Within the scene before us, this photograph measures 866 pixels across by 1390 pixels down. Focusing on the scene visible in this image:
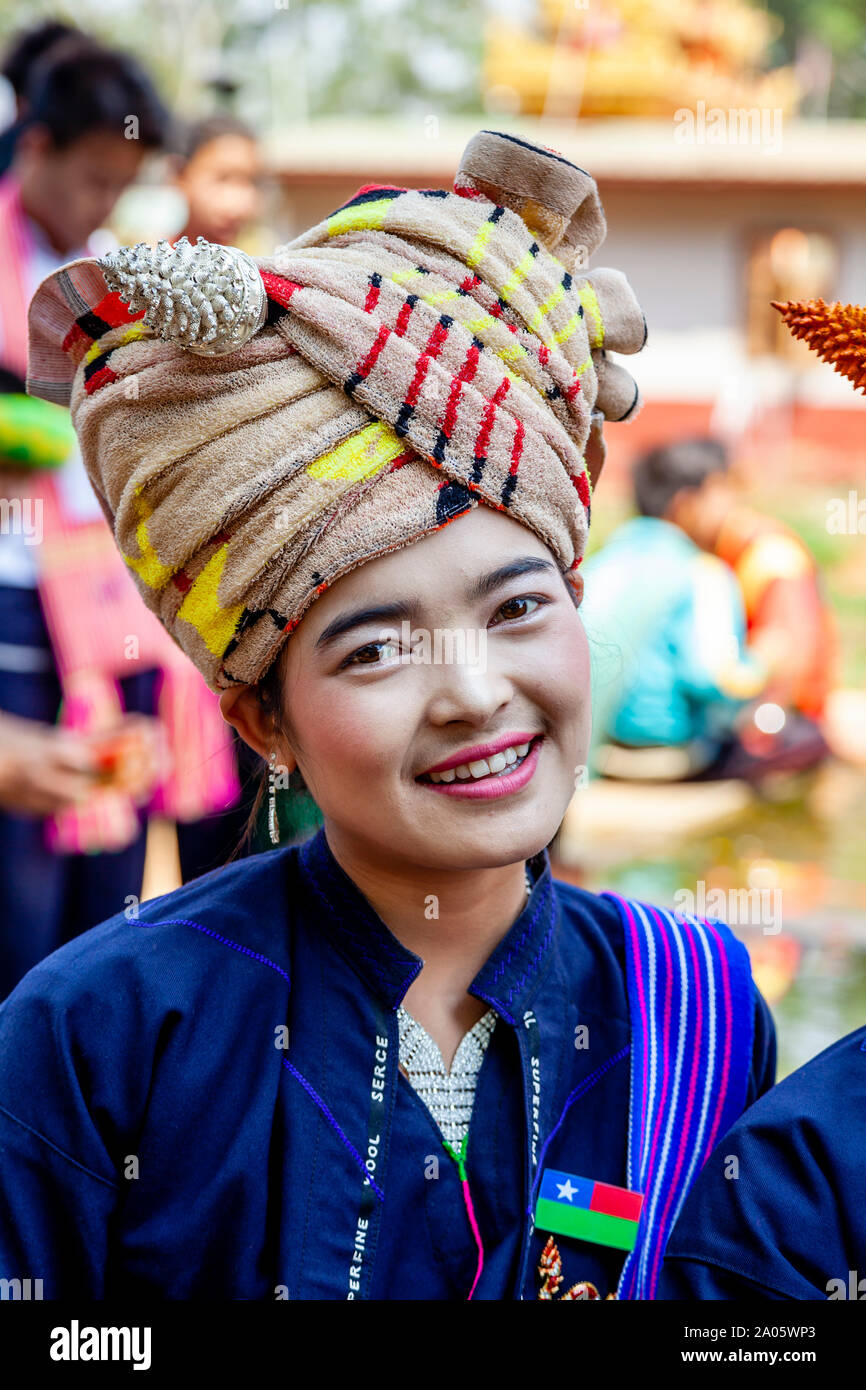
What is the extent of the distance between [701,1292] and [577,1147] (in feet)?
0.93

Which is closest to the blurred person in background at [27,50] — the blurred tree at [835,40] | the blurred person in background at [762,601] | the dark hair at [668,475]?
the dark hair at [668,475]

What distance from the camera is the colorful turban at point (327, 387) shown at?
150cm

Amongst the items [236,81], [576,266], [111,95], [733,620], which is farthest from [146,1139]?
[236,81]

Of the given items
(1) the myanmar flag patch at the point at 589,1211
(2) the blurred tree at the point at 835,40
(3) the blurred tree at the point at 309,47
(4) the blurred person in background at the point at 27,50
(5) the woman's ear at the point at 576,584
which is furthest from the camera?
(2) the blurred tree at the point at 835,40

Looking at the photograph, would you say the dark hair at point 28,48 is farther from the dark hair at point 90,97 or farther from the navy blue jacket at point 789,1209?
the navy blue jacket at point 789,1209

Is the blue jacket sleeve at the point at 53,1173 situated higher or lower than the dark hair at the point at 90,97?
lower

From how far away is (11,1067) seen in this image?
1.56 meters

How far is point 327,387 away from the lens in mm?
1522

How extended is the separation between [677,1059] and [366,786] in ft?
1.68

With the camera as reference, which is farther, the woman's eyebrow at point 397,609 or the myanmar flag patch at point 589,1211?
the myanmar flag patch at point 589,1211

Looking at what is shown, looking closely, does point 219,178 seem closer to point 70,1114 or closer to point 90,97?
point 90,97

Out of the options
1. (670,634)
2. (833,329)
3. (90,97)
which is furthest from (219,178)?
(833,329)

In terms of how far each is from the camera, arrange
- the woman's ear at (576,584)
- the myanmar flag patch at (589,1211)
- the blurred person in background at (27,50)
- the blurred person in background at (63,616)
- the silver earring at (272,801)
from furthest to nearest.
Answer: the blurred person in background at (27,50), the blurred person in background at (63,616), the silver earring at (272,801), the woman's ear at (576,584), the myanmar flag patch at (589,1211)

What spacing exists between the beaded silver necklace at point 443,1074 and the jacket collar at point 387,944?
0.04 m
